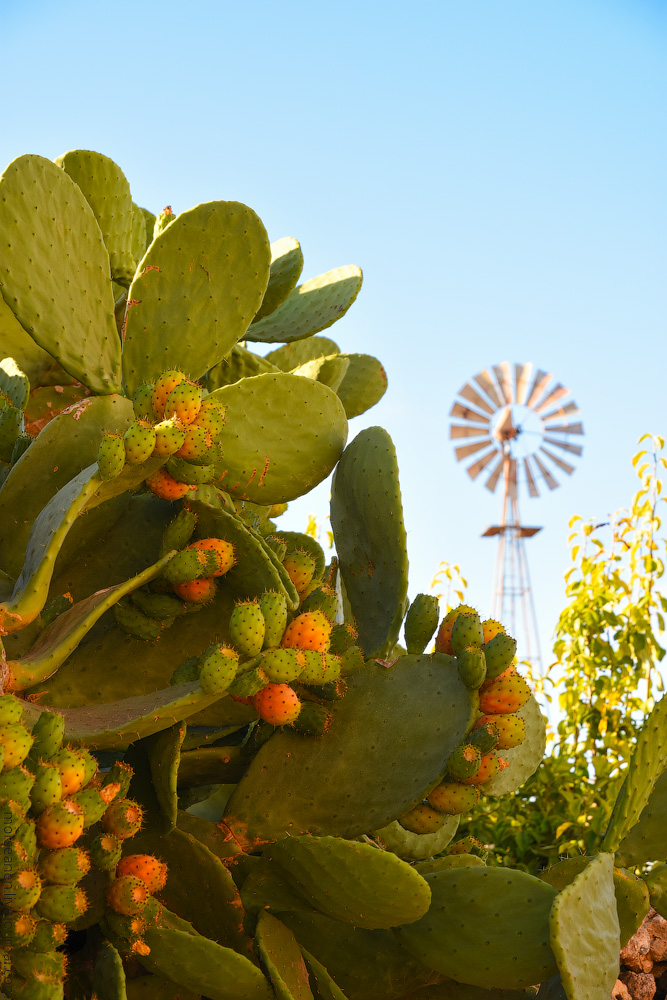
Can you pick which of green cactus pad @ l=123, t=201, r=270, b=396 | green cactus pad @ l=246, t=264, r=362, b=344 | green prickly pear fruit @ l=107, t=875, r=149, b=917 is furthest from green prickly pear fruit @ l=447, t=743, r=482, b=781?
green cactus pad @ l=246, t=264, r=362, b=344

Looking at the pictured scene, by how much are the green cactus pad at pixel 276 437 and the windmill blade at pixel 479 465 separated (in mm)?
10777

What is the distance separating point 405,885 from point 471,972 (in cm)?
24

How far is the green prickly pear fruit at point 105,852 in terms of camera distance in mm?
1399

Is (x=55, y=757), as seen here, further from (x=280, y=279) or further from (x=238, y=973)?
(x=280, y=279)

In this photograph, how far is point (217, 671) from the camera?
1478mm

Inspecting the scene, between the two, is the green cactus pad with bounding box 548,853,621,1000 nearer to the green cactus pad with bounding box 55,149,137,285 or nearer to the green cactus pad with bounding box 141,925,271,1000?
the green cactus pad with bounding box 141,925,271,1000

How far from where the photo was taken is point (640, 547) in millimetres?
3764

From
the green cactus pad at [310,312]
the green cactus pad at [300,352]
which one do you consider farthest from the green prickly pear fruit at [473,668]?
the green cactus pad at [300,352]

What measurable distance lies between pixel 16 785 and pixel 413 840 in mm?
1138

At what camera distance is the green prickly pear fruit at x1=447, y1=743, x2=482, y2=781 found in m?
1.64

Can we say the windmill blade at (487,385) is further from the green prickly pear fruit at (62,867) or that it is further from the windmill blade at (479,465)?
the green prickly pear fruit at (62,867)

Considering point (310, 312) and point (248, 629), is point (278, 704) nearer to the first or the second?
point (248, 629)

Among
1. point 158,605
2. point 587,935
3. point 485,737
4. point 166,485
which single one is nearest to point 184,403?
point 166,485

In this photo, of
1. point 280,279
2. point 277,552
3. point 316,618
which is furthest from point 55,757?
point 280,279
